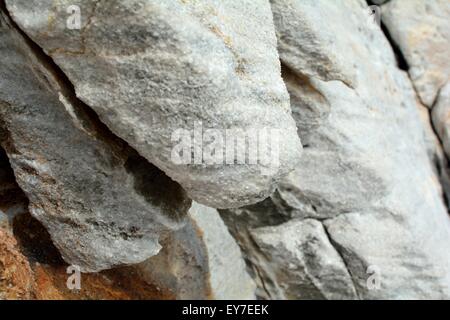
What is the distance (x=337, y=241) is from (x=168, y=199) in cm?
102

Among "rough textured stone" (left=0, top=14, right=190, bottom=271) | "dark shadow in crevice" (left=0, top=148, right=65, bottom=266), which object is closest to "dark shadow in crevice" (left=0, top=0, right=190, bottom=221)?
"rough textured stone" (left=0, top=14, right=190, bottom=271)

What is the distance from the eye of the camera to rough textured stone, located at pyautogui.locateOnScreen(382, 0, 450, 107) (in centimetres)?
319

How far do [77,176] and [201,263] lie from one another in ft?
2.85

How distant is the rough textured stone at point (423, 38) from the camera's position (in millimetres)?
3186

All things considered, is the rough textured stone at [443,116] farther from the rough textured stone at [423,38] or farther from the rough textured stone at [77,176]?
the rough textured stone at [77,176]

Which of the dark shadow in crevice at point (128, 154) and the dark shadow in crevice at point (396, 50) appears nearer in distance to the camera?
the dark shadow in crevice at point (128, 154)

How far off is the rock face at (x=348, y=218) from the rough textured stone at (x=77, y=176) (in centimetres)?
78

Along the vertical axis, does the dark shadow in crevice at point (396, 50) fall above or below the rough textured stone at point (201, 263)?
above

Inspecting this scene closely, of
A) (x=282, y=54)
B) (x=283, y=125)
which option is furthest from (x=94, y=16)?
(x=282, y=54)

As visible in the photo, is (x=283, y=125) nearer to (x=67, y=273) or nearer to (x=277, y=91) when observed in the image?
(x=277, y=91)

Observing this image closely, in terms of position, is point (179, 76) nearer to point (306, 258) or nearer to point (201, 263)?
point (201, 263)

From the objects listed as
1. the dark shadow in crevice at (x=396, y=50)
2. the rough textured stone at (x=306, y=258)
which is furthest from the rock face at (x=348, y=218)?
the dark shadow in crevice at (x=396, y=50)

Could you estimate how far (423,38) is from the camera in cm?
322

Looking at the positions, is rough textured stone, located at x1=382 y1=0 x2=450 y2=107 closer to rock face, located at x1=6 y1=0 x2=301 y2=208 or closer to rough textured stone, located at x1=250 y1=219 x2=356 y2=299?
rough textured stone, located at x1=250 y1=219 x2=356 y2=299
